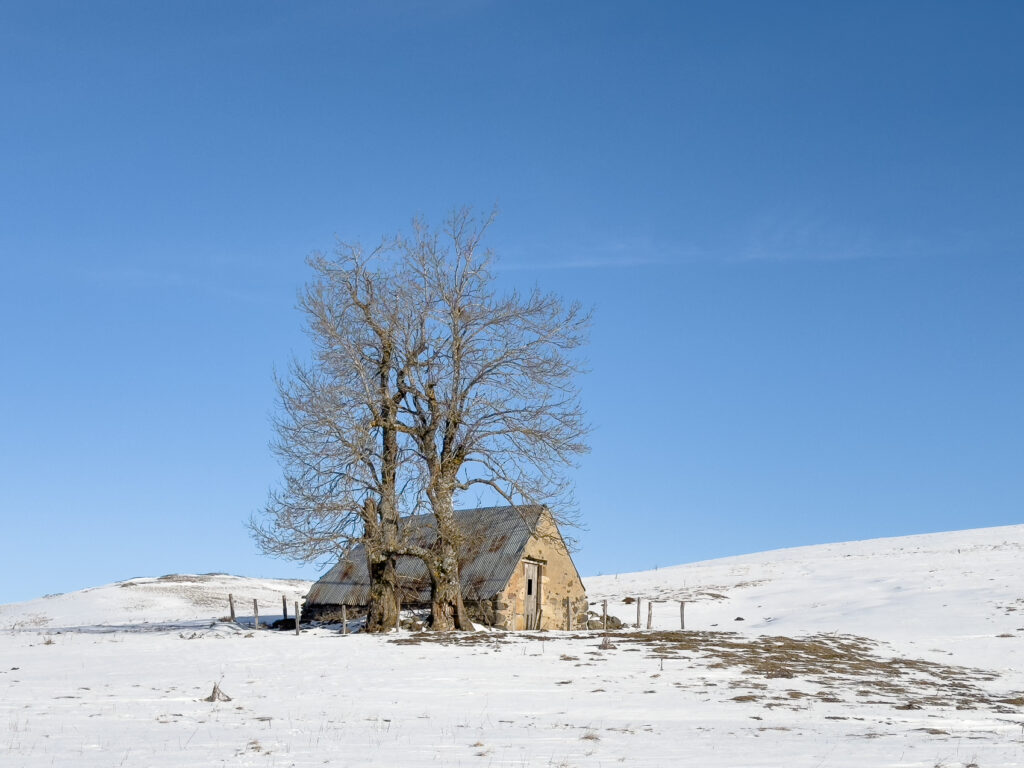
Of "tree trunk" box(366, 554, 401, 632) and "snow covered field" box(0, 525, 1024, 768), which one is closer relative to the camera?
"snow covered field" box(0, 525, 1024, 768)

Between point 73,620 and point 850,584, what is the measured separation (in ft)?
135

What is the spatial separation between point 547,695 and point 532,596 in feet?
64.8

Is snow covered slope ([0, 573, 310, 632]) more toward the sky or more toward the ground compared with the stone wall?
more toward the ground

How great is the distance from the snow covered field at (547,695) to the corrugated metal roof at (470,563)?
4.97 m

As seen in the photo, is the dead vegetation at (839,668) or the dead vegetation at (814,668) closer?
the dead vegetation at (814,668)

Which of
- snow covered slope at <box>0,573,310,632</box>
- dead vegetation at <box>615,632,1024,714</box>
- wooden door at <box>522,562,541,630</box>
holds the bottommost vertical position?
snow covered slope at <box>0,573,310,632</box>

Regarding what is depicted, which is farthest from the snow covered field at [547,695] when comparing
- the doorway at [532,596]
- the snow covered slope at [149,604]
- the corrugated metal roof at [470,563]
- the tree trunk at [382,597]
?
the snow covered slope at [149,604]

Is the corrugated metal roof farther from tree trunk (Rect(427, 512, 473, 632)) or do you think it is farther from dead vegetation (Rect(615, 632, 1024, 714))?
dead vegetation (Rect(615, 632, 1024, 714))

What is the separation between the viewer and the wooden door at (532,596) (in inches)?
1516

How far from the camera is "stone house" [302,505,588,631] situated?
122ft

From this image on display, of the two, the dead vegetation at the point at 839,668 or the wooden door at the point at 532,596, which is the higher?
the wooden door at the point at 532,596

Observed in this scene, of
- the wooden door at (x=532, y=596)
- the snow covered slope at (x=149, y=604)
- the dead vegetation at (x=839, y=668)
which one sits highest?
the wooden door at (x=532, y=596)

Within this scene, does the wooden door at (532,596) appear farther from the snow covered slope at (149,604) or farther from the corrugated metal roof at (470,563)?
the snow covered slope at (149,604)

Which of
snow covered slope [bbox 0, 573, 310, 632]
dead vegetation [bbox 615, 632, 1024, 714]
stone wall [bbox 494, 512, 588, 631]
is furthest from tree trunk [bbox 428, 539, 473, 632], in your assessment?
snow covered slope [bbox 0, 573, 310, 632]
